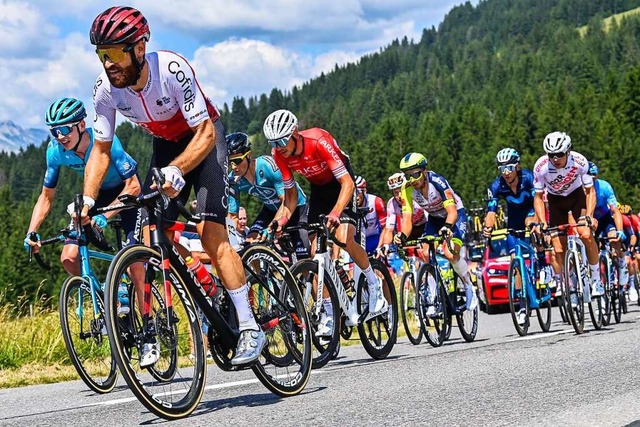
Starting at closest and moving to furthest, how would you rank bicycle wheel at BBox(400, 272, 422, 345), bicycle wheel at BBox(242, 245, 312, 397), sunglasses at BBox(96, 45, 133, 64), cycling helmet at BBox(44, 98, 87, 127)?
1. sunglasses at BBox(96, 45, 133, 64)
2. bicycle wheel at BBox(242, 245, 312, 397)
3. cycling helmet at BBox(44, 98, 87, 127)
4. bicycle wheel at BBox(400, 272, 422, 345)

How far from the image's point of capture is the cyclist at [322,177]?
27.9 feet

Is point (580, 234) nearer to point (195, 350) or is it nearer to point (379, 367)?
point (379, 367)

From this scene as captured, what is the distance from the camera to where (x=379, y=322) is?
31.6 feet

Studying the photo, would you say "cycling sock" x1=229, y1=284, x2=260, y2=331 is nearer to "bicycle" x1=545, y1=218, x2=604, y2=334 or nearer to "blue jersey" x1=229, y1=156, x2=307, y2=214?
"blue jersey" x1=229, y1=156, x2=307, y2=214

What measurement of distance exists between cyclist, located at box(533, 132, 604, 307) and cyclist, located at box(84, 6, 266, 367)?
6867 millimetres

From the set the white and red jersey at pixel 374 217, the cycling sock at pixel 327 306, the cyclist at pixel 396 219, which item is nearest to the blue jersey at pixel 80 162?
the cycling sock at pixel 327 306

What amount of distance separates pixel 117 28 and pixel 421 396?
2824 millimetres

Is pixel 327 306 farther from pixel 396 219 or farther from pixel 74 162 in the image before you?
pixel 396 219

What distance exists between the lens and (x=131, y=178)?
319 inches

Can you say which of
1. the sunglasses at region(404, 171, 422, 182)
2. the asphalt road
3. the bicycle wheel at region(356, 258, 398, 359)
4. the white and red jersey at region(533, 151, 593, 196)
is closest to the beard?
the asphalt road

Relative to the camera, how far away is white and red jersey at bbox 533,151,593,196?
1198 cm

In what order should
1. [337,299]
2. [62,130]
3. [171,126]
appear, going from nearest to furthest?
[171,126], [62,130], [337,299]

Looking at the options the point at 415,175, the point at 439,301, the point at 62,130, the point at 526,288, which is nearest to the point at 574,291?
the point at 526,288

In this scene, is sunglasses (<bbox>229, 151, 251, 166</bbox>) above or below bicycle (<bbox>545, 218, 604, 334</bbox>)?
above
